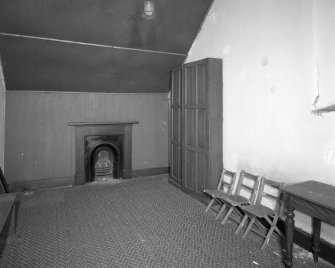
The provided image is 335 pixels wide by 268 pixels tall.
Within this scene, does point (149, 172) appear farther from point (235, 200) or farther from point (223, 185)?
point (235, 200)

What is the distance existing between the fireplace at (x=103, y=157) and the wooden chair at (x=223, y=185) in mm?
2280

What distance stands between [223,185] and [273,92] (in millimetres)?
1573

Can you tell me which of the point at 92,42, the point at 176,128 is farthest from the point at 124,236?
the point at 92,42

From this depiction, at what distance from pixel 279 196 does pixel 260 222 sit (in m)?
0.47

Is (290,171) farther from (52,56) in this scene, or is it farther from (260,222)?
(52,56)

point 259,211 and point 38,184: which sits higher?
point 259,211

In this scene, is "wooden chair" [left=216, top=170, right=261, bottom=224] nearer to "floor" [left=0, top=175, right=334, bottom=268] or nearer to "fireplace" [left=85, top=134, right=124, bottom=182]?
"floor" [left=0, top=175, right=334, bottom=268]

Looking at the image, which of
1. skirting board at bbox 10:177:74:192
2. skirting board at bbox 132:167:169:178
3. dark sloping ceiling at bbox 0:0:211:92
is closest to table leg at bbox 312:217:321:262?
dark sloping ceiling at bbox 0:0:211:92

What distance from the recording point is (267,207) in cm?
292

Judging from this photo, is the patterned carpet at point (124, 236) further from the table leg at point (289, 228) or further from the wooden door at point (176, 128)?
the wooden door at point (176, 128)

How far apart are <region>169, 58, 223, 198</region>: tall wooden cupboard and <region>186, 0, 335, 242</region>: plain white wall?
156 millimetres

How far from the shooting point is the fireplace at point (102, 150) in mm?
4855

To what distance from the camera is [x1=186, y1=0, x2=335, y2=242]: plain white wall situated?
2.53m

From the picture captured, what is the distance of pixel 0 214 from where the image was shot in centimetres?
251
